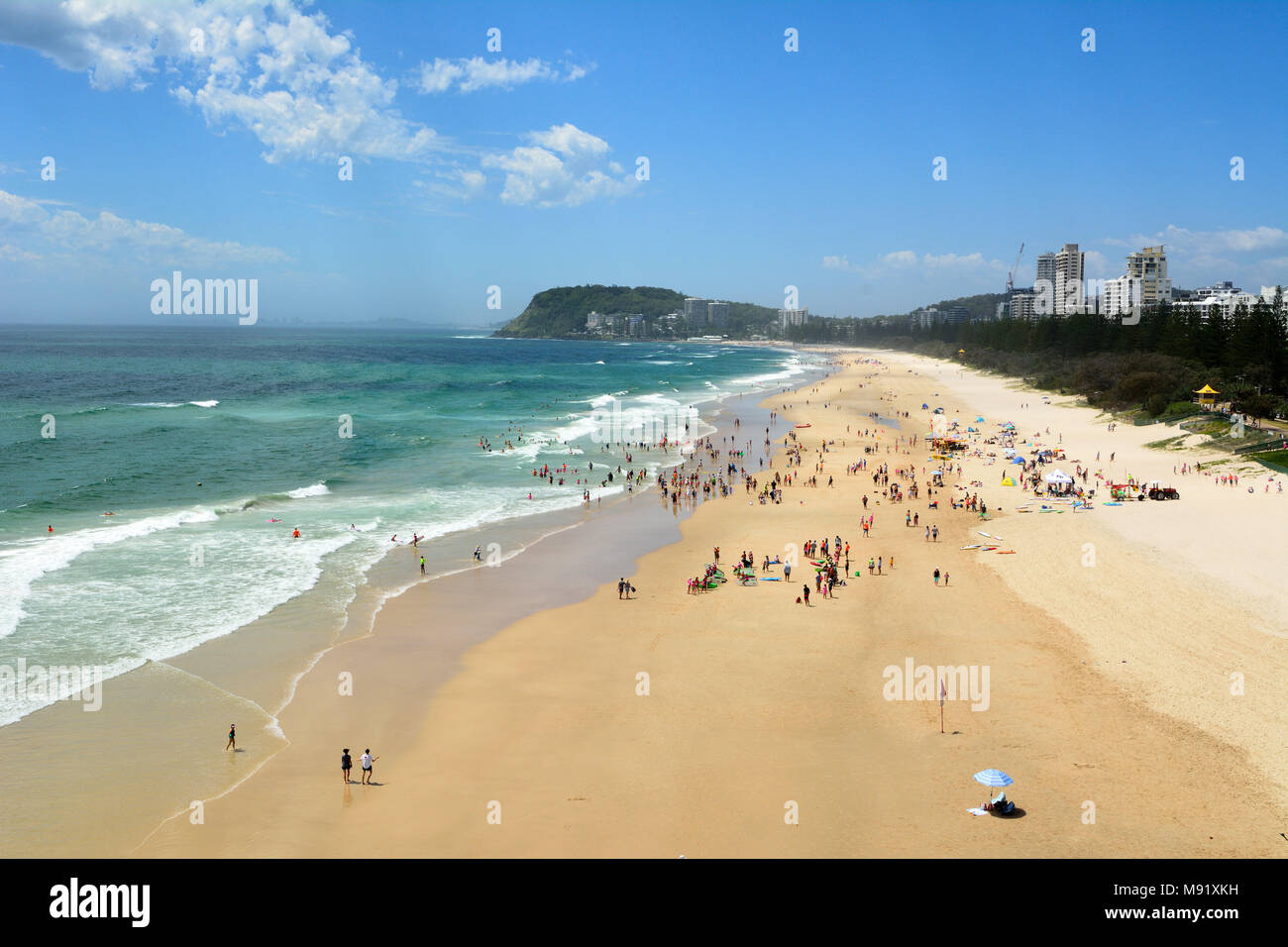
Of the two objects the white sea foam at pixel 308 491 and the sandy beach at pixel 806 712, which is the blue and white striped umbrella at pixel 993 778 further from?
the white sea foam at pixel 308 491

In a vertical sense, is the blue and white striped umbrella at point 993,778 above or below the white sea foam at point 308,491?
below

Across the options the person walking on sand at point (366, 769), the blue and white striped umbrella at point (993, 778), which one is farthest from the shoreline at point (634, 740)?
the blue and white striped umbrella at point (993, 778)

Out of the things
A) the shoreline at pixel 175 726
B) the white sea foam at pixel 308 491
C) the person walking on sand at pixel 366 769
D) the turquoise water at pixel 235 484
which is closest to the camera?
the shoreline at pixel 175 726

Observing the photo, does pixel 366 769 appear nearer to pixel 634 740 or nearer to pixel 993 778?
pixel 634 740

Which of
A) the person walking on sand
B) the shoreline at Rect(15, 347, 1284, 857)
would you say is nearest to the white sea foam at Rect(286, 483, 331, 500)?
the shoreline at Rect(15, 347, 1284, 857)

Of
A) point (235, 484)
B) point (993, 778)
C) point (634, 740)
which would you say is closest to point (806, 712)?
point (634, 740)

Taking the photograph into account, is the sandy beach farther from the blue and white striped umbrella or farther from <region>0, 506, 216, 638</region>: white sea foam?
<region>0, 506, 216, 638</region>: white sea foam

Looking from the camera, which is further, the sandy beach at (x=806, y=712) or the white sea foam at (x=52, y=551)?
the white sea foam at (x=52, y=551)

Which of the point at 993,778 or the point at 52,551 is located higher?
the point at 52,551
